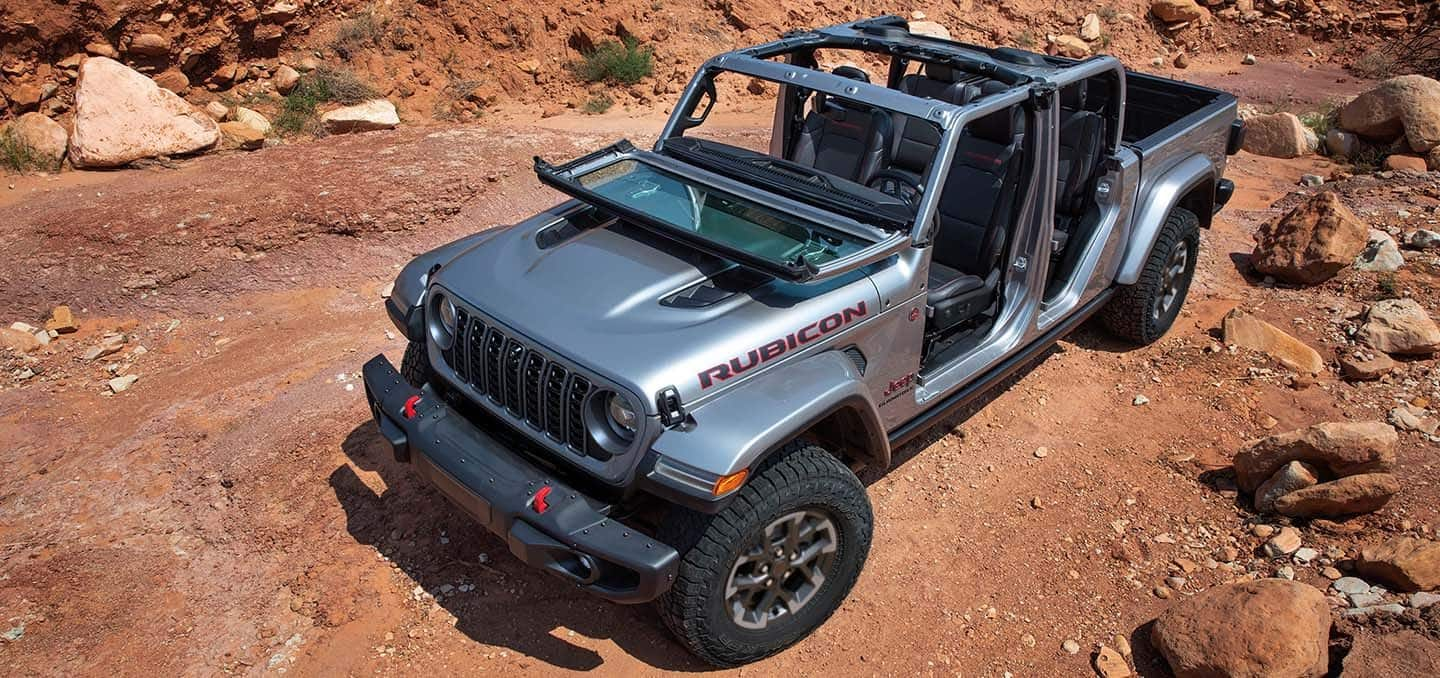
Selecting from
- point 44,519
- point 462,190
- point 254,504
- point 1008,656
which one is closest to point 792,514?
point 1008,656

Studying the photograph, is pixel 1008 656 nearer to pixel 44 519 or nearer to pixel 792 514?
pixel 792 514

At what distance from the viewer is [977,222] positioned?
490 centimetres

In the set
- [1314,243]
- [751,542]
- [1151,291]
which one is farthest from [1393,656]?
[1314,243]

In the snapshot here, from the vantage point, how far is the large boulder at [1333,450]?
14.1 ft

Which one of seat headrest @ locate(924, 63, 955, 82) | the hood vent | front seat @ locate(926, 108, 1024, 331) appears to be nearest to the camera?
the hood vent

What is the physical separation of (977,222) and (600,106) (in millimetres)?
6264

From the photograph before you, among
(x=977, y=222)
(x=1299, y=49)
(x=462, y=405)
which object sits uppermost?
(x=977, y=222)

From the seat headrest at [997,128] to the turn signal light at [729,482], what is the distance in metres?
2.31

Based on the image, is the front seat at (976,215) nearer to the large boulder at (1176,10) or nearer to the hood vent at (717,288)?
the hood vent at (717,288)

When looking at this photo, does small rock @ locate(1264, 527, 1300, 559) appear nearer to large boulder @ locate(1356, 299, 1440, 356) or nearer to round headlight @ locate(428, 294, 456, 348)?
large boulder @ locate(1356, 299, 1440, 356)

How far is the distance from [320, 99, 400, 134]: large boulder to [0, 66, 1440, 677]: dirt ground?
85.4 inches

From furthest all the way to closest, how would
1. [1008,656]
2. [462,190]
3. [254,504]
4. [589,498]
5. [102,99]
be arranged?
[102,99]
[462,190]
[254,504]
[1008,656]
[589,498]

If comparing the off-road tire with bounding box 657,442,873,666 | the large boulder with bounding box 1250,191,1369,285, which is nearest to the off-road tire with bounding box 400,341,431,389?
the off-road tire with bounding box 657,442,873,666

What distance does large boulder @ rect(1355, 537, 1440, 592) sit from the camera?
3.82 m
